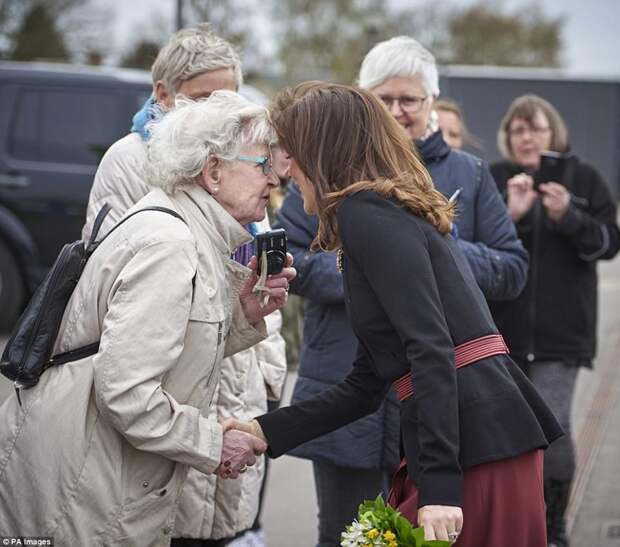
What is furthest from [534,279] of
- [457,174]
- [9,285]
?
[9,285]

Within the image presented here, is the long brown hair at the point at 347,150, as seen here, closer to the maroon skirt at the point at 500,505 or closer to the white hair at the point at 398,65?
the maroon skirt at the point at 500,505

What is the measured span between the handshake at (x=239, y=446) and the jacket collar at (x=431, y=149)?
4.45 feet

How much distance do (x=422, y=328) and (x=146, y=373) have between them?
27.3 inches

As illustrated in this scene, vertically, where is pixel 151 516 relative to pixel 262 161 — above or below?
below

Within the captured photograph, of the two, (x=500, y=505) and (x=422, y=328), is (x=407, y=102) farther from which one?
(x=500, y=505)

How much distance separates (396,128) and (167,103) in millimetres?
1292

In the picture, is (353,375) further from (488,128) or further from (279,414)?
(488,128)

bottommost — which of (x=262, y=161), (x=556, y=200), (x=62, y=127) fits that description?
(x=62, y=127)

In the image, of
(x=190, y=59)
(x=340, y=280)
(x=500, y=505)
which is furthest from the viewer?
(x=190, y=59)

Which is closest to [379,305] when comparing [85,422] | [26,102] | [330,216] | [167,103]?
[330,216]

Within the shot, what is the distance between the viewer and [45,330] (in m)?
2.93

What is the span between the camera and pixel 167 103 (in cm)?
399

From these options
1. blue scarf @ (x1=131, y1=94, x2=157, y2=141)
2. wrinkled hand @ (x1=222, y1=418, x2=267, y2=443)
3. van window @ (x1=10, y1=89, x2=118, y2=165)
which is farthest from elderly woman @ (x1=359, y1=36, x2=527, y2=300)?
van window @ (x1=10, y1=89, x2=118, y2=165)

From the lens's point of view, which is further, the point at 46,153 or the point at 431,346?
the point at 46,153
